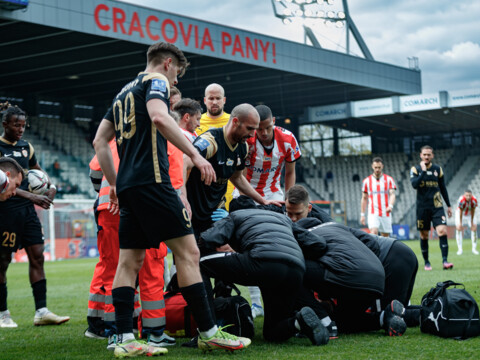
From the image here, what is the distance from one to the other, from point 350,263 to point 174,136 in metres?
1.86

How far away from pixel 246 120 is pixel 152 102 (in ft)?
3.90

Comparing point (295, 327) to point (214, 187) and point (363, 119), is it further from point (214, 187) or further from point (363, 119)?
point (363, 119)

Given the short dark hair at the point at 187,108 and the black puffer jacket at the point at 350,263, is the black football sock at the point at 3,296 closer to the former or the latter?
the short dark hair at the point at 187,108

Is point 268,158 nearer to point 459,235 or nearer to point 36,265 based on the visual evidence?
point 36,265

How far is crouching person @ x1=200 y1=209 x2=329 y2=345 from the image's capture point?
5.00 m

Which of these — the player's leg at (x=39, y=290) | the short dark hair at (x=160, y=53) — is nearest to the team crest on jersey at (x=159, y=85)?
the short dark hair at (x=160, y=53)

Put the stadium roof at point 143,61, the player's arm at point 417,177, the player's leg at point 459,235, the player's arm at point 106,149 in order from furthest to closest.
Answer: the stadium roof at point 143,61 → the player's leg at point 459,235 → the player's arm at point 417,177 → the player's arm at point 106,149

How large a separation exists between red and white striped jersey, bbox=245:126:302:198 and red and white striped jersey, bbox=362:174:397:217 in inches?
358

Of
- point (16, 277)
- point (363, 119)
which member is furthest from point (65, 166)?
point (363, 119)

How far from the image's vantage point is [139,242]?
4.81 meters

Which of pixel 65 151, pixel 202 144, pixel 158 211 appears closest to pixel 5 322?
pixel 202 144

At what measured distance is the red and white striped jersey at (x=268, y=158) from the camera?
7.73 metres

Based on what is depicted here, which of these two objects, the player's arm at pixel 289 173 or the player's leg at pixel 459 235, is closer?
the player's arm at pixel 289 173

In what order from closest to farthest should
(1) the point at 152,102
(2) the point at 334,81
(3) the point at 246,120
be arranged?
(1) the point at 152,102 < (3) the point at 246,120 < (2) the point at 334,81
